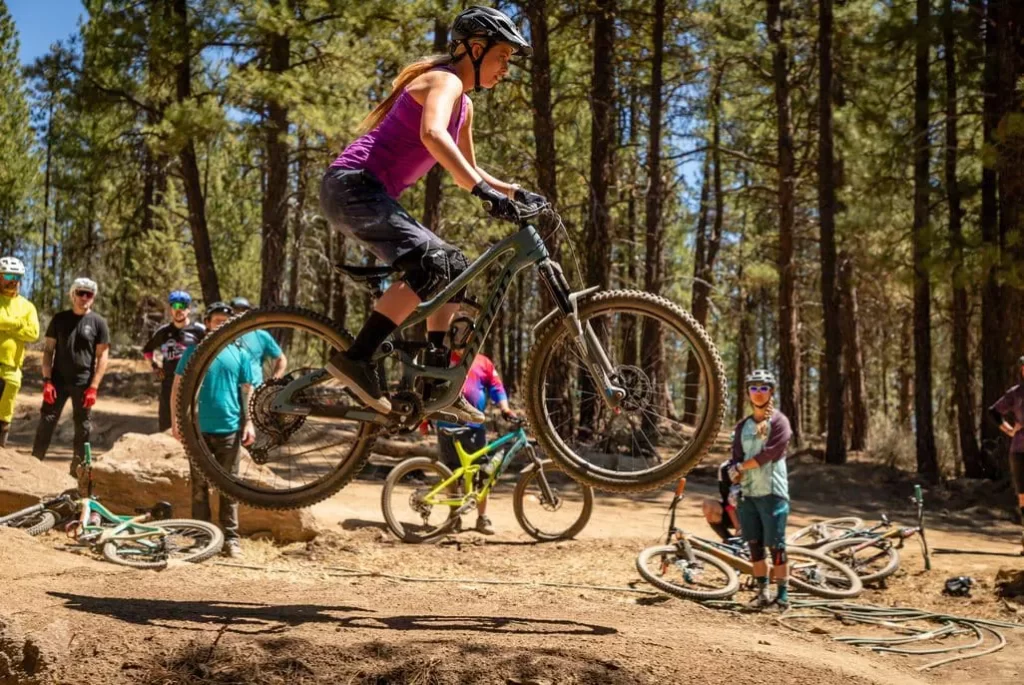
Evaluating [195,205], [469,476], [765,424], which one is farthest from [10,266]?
[195,205]

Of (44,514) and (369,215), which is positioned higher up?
(369,215)

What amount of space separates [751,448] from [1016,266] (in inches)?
280

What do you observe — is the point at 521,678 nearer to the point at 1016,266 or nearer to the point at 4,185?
the point at 1016,266

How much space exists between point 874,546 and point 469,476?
4223 mm

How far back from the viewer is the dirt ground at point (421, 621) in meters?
4.75

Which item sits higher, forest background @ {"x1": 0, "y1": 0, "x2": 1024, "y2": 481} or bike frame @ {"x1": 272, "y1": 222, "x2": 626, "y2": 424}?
forest background @ {"x1": 0, "y1": 0, "x2": 1024, "y2": 481}

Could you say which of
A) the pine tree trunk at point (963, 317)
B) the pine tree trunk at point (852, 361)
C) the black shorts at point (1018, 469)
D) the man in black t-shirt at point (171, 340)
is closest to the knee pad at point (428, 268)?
the man in black t-shirt at point (171, 340)

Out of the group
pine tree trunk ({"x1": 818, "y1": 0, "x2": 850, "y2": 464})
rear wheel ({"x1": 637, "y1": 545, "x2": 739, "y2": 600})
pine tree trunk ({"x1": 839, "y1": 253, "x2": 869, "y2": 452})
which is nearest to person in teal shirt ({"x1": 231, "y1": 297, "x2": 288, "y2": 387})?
rear wheel ({"x1": 637, "y1": 545, "x2": 739, "y2": 600})

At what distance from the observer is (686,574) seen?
8766mm

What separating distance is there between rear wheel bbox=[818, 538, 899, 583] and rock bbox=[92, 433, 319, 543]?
17.1 feet

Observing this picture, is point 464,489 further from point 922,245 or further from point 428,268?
point 922,245

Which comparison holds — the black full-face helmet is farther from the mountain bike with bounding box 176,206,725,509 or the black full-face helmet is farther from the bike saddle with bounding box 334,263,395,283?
the bike saddle with bounding box 334,263,395,283

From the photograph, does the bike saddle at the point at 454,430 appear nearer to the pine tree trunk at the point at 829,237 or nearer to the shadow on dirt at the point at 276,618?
the shadow on dirt at the point at 276,618

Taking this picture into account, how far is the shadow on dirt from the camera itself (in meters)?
5.18
